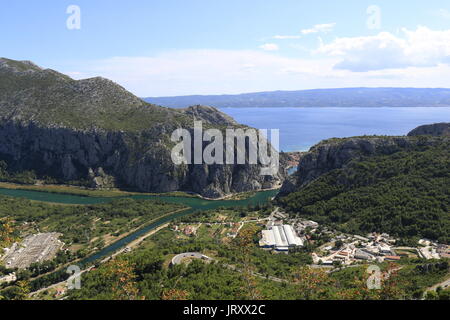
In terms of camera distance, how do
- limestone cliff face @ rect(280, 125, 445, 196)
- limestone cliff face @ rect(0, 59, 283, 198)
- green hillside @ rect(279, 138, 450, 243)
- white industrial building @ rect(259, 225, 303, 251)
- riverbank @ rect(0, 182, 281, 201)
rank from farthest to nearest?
limestone cliff face @ rect(0, 59, 283, 198)
riverbank @ rect(0, 182, 281, 201)
limestone cliff face @ rect(280, 125, 445, 196)
green hillside @ rect(279, 138, 450, 243)
white industrial building @ rect(259, 225, 303, 251)

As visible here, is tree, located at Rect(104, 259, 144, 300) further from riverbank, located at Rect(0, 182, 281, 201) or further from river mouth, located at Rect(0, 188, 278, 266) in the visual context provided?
riverbank, located at Rect(0, 182, 281, 201)

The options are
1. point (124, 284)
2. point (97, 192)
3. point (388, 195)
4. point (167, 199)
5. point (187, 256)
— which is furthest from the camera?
point (97, 192)

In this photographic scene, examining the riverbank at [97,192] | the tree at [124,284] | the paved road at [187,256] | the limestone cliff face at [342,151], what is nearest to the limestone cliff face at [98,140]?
the riverbank at [97,192]

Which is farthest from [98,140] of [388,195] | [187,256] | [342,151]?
[388,195]

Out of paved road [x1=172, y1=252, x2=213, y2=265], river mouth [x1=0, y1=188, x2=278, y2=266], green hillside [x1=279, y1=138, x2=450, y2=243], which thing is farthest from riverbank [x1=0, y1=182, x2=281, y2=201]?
paved road [x1=172, y1=252, x2=213, y2=265]

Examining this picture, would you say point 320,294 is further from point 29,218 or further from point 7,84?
point 7,84

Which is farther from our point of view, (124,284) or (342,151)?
(342,151)

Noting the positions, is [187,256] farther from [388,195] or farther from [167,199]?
[167,199]
